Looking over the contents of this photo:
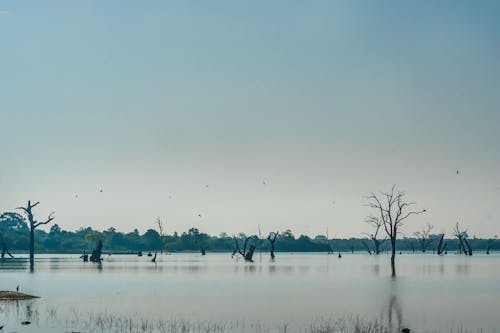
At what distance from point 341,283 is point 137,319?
1240 inches

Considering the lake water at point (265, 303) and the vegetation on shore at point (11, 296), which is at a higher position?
the vegetation on shore at point (11, 296)

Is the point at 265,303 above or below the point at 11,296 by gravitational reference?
below

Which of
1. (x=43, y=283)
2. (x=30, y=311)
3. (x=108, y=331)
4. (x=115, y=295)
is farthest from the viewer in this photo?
(x=43, y=283)

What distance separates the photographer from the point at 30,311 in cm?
3559

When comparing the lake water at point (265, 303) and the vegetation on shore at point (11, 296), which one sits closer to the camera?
the lake water at point (265, 303)

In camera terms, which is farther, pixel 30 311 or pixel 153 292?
pixel 153 292

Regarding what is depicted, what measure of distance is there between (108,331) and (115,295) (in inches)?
727

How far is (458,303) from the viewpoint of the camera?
4141 centimetres

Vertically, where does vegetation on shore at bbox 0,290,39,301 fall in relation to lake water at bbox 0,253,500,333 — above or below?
above

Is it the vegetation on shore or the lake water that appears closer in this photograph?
the lake water

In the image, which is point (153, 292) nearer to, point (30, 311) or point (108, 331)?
point (30, 311)

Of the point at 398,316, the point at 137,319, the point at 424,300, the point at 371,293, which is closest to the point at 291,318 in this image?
the point at 398,316

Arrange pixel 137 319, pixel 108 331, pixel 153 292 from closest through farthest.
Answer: pixel 108 331, pixel 137 319, pixel 153 292

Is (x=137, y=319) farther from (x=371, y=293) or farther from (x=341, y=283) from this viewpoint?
(x=341, y=283)
